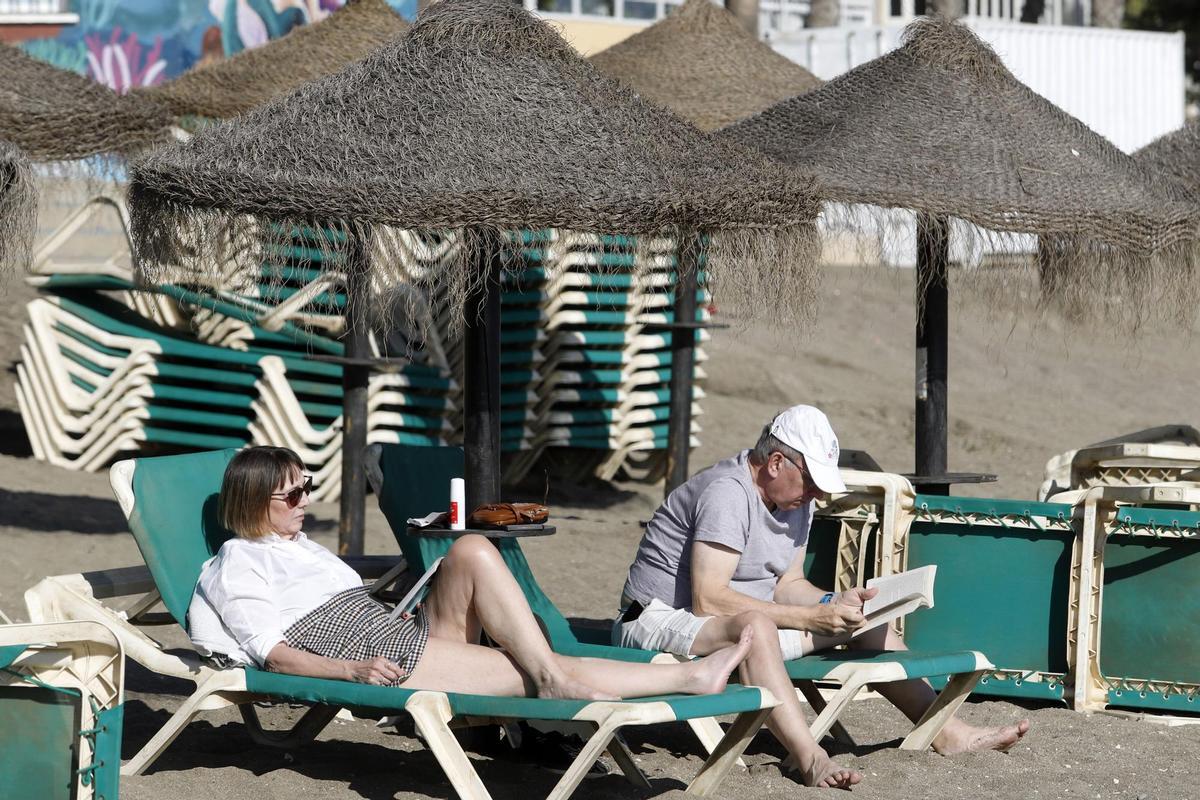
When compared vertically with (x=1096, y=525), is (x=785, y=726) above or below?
below

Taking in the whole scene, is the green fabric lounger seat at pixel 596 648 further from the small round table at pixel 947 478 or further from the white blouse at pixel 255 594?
the small round table at pixel 947 478

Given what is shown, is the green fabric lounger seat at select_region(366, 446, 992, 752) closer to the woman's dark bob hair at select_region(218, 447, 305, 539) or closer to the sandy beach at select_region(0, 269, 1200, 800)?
the sandy beach at select_region(0, 269, 1200, 800)

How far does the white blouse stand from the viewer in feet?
16.3

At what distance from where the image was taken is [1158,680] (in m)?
6.30

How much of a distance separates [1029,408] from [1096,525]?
11.9 metres

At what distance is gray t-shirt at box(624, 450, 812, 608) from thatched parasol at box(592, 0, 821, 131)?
18.5 feet

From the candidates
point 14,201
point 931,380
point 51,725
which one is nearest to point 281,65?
point 14,201

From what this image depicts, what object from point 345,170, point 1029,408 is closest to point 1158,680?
point 345,170

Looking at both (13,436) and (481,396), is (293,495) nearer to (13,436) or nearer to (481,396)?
(481,396)

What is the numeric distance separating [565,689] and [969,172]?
3.29 metres

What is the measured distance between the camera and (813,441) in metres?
5.26

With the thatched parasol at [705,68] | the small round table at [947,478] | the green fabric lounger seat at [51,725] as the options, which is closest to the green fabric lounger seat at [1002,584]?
the small round table at [947,478]

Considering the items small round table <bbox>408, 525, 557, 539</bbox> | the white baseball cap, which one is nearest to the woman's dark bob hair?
→ small round table <bbox>408, 525, 557, 539</bbox>

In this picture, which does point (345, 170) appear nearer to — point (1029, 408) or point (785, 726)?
point (785, 726)
